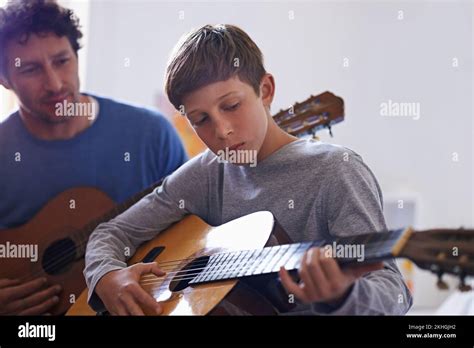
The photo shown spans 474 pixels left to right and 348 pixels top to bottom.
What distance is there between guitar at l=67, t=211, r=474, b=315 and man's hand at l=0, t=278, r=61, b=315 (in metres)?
0.06

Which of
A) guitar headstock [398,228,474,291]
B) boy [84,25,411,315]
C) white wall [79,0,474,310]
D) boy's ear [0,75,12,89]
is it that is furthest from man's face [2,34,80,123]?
guitar headstock [398,228,474,291]

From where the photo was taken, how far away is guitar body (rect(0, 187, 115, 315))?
4.60 ft

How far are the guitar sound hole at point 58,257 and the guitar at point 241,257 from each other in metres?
0.08

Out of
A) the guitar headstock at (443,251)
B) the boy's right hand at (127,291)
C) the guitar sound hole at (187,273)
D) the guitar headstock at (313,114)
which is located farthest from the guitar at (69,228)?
the guitar headstock at (443,251)

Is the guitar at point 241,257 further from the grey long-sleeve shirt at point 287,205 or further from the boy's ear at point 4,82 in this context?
the boy's ear at point 4,82

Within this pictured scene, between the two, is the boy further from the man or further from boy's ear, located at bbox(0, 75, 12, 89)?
boy's ear, located at bbox(0, 75, 12, 89)

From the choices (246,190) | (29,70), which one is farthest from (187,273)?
(29,70)

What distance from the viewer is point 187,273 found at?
1270mm

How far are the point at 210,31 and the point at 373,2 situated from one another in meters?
0.31

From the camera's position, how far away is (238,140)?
1281 mm

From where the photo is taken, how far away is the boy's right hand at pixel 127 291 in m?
1.27

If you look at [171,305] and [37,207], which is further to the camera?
[37,207]
